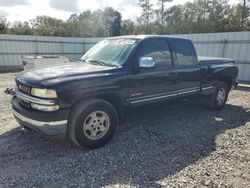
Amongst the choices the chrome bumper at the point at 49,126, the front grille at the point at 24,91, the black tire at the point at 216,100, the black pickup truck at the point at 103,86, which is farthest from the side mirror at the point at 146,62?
the black tire at the point at 216,100

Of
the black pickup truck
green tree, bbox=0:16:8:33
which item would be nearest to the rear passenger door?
the black pickup truck

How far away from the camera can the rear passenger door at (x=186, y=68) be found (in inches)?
197

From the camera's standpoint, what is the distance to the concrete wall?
11.0 meters

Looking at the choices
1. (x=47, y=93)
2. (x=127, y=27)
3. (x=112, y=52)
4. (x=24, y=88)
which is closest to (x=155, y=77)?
(x=112, y=52)

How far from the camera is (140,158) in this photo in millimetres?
3621

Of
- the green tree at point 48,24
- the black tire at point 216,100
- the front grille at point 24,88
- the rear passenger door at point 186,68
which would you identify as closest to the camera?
the front grille at point 24,88

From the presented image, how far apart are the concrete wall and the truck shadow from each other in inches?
271

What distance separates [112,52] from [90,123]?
1.48m

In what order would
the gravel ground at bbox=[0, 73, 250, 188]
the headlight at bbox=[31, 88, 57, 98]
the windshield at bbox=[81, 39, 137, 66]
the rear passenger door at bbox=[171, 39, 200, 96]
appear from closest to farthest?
the gravel ground at bbox=[0, 73, 250, 188], the headlight at bbox=[31, 88, 57, 98], the windshield at bbox=[81, 39, 137, 66], the rear passenger door at bbox=[171, 39, 200, 96]

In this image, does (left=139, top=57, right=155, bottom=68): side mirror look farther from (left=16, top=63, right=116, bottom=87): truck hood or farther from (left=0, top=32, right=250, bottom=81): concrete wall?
(left=0, top=32, right=250, bottom=81): concrete wall

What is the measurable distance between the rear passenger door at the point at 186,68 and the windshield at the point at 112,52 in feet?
3.79

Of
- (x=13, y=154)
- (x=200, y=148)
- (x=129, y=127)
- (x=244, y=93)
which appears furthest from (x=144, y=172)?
(x=244, y=93)

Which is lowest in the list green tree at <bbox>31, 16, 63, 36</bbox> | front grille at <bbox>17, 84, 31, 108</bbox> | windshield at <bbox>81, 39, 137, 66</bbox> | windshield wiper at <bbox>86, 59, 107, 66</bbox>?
front grille at <bbox>17, 84, 31, 108</bbox>

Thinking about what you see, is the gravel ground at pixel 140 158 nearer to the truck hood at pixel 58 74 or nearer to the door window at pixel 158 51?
the door window at pixel 158 51
